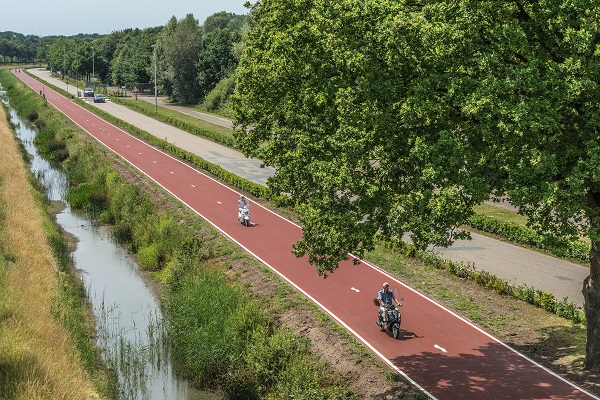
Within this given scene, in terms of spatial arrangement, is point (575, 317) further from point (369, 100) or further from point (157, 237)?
point (157, 237)

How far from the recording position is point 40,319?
65.9 feet

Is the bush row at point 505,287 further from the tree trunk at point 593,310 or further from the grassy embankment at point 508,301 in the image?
the tree trunk at point 593,310

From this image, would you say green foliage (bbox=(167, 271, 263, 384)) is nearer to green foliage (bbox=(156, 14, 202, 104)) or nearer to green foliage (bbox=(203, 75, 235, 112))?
green foliage (bbox=(203, 75, 235, 112))

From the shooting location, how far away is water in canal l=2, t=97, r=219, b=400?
20.1m

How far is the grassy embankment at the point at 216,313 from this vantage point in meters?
17.9

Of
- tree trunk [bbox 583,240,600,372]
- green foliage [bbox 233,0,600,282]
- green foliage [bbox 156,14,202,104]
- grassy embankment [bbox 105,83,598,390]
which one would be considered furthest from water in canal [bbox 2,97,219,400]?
green foliage [bbox 156,14,202,104]

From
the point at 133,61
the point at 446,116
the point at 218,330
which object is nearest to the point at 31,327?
the point at 218,330

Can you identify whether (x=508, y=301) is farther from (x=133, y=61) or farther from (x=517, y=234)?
(x=133, y=61)

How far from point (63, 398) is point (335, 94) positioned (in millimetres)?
9788

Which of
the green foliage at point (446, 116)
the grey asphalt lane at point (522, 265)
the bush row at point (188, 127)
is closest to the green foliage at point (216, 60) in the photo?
the bush row at point (188, 127)

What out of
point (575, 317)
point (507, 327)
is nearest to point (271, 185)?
point (507, 327)

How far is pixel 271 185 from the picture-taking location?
1867 centimetres

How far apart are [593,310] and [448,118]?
643 centimetres

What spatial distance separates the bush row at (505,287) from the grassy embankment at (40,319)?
994cm
